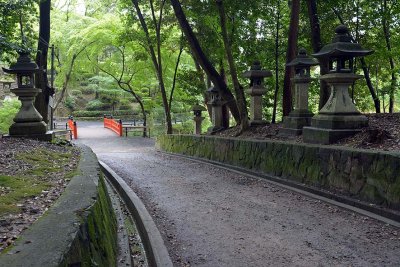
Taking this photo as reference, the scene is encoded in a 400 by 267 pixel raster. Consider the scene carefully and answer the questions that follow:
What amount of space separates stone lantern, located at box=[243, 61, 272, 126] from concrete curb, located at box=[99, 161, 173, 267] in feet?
19.9

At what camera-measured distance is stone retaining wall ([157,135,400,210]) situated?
5.61m

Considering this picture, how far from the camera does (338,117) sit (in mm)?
Answer: 8195

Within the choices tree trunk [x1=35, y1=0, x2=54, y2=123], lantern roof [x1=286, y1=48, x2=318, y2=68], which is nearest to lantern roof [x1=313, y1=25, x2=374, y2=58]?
lantern roof [x1=286, y1=48, x2=318, y2=68]

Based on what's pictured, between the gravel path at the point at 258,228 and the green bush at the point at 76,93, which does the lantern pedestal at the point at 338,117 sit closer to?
the gravel path at the point at 258,228

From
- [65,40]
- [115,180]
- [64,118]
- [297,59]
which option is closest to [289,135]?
[297,59]

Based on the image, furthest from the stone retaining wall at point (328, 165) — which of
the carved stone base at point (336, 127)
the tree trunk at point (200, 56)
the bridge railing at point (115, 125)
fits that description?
the bridge railing at point (115, 125)

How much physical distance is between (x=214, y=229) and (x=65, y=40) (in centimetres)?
2601

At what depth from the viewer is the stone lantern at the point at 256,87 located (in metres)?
12.6

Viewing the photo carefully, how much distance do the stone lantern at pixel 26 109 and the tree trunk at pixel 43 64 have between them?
126 centimetres

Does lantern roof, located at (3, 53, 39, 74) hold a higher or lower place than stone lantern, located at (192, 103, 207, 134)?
higher

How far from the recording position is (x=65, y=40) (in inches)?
1100

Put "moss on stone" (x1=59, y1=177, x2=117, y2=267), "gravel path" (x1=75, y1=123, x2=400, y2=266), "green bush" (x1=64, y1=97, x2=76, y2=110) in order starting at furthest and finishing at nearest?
"green bush" (x1=64, y1=97, x2=76, y2=110) → "gravel path" (x1=75, y1=123, x2=400, y2=266) → "moss on stone" (x1=59, y1=177, x2=117, y2=267)

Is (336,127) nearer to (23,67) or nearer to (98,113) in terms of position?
(23,67)

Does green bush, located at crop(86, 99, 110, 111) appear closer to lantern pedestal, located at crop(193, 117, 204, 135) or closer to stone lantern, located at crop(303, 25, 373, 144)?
lantern pedestal, located at crop(193, 117, 204, 135)
